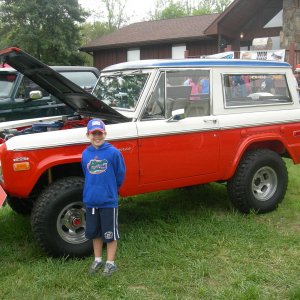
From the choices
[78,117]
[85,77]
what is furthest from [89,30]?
[78,117]

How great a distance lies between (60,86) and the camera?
4535 mm

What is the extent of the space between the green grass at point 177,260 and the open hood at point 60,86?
134 cm

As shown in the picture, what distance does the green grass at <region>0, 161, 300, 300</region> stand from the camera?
349cm

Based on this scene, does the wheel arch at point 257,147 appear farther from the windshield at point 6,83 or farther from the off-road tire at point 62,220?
the windshield at point 6,83

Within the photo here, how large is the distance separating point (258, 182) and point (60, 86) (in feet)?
8.76

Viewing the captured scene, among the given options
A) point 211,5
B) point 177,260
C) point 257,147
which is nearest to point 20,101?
point 257,147

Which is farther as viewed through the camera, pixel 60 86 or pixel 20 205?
pixel 20 205

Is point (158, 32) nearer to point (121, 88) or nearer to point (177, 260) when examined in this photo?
point (121, 88)

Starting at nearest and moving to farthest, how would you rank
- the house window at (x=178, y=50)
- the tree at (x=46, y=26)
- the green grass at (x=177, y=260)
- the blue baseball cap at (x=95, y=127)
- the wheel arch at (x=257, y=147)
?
the green grass at (x=177, y=260)
the blue baseball cap at (x=95, y=127)
the wheel arch at (x=257, y=147)
the house window at (x=178, y=50)
the tree at (x=46, y=26)

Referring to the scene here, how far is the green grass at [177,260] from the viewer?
11.4 ft

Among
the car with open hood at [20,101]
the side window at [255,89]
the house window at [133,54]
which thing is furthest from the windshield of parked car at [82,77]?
the house window at [133,54]

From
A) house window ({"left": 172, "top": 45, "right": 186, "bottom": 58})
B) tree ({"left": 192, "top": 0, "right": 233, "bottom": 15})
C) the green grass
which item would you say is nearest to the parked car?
the green grass

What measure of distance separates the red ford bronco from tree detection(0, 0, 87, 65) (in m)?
20.7

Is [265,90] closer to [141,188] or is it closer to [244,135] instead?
[244,135]
